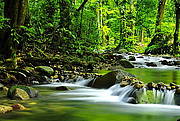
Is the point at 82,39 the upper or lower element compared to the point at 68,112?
upper

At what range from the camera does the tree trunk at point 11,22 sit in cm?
759

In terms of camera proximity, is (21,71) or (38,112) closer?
(38,112)

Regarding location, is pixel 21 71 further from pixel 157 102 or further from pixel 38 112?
pixel 157 102

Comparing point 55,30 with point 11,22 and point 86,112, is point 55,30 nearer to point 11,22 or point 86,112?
point 11,22

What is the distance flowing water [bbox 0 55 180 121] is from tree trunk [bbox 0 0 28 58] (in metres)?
1.86

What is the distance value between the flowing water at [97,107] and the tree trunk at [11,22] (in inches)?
73.3

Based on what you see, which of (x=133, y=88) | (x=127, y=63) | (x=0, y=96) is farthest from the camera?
(x=127, y=63)

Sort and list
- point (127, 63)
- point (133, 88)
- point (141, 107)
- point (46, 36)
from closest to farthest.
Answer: point (141, 107), point (133, 88), point (46, 36), point (127, 63)

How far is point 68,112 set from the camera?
4.44 m

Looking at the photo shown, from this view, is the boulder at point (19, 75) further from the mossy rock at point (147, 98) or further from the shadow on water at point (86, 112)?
the mossy rock at point (147, 98)

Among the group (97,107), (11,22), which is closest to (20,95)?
(97,107)

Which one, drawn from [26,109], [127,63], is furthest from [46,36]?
[26,109]

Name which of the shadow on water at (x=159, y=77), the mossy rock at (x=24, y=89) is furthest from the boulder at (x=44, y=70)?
the shadow on water at (x=159, y=77)

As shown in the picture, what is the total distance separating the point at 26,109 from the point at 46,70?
3748 millimetres
